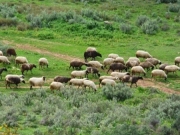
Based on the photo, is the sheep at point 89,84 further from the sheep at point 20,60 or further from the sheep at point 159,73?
the sheep at point 20,60

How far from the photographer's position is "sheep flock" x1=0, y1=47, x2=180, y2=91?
23.4 metres

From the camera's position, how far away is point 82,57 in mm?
29922

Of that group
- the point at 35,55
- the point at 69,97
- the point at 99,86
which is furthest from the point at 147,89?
the point at 35,55

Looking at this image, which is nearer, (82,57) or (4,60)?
(4,60)

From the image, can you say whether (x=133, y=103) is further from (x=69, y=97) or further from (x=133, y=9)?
(x=133, y=9)

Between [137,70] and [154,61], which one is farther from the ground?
[154,61]

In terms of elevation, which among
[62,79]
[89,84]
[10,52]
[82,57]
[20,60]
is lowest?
[89,84]

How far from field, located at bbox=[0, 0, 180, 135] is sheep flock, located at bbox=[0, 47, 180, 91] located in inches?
12.3

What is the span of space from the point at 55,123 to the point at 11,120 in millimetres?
1629

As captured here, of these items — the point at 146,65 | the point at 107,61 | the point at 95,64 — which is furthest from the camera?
the point at 107,61

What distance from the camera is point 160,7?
43.4 m

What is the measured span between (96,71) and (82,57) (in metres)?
4.27

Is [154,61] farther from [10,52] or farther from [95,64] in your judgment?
[10,52]

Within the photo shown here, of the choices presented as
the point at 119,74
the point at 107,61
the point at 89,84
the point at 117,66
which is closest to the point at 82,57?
the point at 107,61
